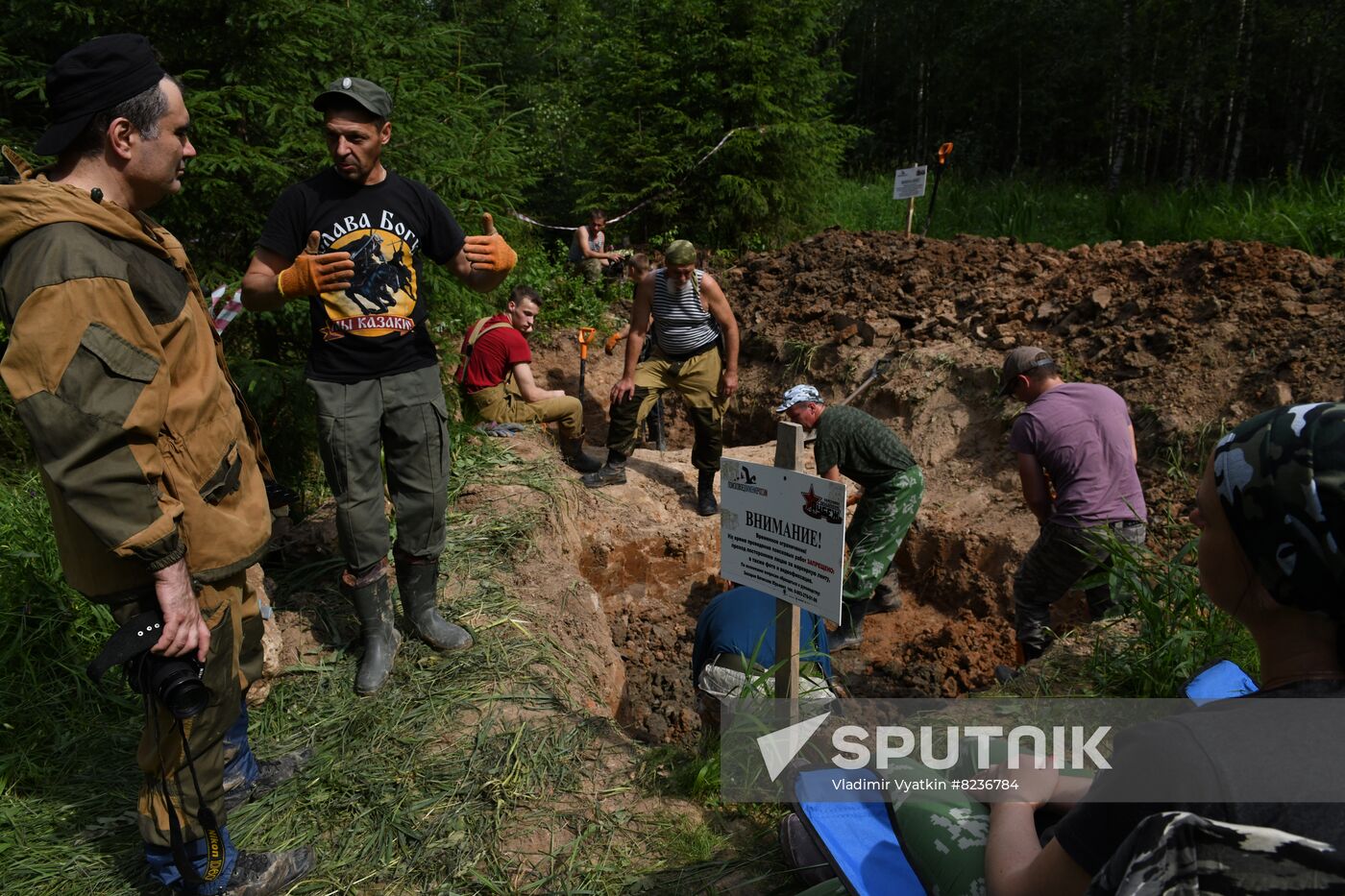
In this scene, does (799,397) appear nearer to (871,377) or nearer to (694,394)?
(694,394)

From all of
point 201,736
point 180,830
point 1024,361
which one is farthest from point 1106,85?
point 180,830

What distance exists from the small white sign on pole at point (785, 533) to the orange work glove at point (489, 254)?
3.87 ft

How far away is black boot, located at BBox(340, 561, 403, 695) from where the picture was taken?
124 inches

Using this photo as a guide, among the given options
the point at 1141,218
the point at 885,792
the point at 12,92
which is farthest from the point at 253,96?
the point at 1141,218

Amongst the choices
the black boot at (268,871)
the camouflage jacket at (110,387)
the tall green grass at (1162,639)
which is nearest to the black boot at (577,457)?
the tall green grass at (1162,639)

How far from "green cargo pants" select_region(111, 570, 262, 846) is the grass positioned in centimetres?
46

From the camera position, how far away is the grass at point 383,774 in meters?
2.38

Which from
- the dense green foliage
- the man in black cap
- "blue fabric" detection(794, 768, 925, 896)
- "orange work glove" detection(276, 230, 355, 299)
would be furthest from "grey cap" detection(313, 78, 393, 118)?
the dense green foliage

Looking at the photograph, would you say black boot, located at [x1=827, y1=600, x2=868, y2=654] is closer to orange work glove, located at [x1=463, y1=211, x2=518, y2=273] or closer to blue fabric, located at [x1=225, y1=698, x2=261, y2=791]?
orange work glove, located at [x1=463, y1=211, x2=518, y2=273]

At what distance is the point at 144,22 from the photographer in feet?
14.4

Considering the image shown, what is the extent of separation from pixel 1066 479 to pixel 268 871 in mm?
3786

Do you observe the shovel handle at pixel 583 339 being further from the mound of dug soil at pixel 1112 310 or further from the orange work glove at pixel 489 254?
the orange work glove at pixel 489 254

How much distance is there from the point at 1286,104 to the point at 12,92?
867 inches

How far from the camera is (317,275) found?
2693 millimetres
